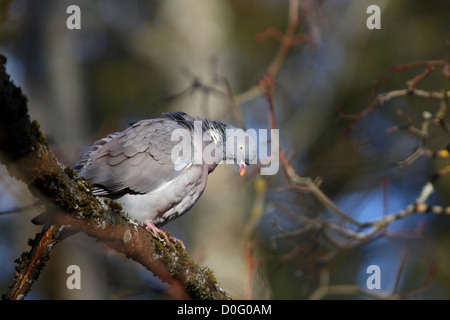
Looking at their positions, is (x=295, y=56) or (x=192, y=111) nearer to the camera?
(x=192, y=111)

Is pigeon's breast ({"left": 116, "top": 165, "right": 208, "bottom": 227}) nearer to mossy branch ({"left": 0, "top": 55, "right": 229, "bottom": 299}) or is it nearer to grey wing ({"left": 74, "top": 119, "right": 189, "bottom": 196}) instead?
grey wing ({"left": 74, "top": 119, "right": 189, "bottom": 196})

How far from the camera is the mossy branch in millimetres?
1821

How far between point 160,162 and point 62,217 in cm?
127

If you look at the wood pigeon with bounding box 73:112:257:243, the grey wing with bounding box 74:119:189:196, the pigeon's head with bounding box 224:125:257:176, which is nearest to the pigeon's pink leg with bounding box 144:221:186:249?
the wood pigeon with bounding box 73:112:257:243

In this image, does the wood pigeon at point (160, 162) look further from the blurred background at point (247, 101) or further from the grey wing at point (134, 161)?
the blurred background at point (247, 101)

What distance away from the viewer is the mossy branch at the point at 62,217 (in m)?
1.82

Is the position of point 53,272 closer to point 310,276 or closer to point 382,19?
point 310,276

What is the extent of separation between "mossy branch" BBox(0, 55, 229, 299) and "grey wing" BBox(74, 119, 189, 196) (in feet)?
1.65

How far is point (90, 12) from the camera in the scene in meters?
9.01

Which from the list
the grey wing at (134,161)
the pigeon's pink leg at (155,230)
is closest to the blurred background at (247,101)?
the grey wing at (134,161)

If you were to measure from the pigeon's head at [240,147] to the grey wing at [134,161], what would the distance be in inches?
14.7

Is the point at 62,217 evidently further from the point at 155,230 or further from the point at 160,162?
the point at 160,162
